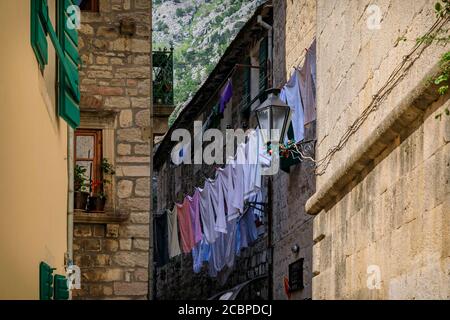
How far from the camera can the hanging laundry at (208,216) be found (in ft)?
75.7

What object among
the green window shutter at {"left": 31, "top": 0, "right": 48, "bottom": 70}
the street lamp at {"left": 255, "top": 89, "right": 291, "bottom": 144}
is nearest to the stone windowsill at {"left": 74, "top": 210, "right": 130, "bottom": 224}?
the street lamp at {"left": 255, "top": 89, "right": 291, "bottom": 144}

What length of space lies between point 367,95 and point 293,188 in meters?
11.3

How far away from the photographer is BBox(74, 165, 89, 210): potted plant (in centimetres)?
1722

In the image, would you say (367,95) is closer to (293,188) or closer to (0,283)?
(0,283)

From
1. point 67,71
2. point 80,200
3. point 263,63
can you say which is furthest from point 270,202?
point 67,71

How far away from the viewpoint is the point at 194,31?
53.6m

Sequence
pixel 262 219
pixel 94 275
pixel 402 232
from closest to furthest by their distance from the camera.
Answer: pixel 402 232 → pixel 94 275 → pixel 262 219

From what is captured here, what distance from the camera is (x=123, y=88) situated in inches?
702

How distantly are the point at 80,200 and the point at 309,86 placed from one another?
12.0 ft

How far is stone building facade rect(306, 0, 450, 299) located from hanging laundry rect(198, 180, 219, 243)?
11445 millimetres

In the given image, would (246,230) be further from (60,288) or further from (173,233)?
(60,288)

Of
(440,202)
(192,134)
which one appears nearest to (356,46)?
(440,202)

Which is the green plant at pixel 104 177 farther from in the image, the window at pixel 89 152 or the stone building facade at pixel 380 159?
the stone building facade at pixel 380 159

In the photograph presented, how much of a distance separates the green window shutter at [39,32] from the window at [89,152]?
28.9 feet
